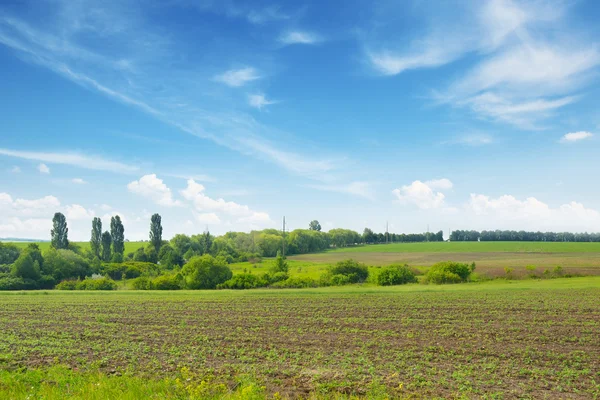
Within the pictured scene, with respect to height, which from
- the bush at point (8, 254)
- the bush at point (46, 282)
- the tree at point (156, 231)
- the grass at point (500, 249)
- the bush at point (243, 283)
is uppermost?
the tree at point (156, 231)

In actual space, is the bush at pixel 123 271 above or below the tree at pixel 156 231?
below

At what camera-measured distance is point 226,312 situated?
101 ft

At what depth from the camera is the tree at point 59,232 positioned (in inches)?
3979

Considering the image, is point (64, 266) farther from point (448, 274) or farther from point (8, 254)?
point (448, 274)

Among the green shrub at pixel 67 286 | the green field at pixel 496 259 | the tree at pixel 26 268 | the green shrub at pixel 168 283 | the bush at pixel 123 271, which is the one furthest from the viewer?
the bush at pixel 123 271

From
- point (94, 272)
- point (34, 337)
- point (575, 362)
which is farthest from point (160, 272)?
point (575, 362)

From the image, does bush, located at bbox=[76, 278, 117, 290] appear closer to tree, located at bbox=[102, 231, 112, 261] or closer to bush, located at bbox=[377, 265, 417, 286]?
bush, located at bbox=[377, 265, 417, 286]

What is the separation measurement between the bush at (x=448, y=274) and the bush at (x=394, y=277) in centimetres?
236

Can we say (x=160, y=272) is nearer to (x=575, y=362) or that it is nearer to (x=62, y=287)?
(x=62, y=287)

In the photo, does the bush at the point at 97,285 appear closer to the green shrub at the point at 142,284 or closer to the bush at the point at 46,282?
the green shrub at the point at 142,284

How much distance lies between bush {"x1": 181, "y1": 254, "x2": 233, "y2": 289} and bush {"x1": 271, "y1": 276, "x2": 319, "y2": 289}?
8138 millimetres

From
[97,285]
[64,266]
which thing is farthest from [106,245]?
[97,285]

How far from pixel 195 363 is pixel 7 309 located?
26.3m

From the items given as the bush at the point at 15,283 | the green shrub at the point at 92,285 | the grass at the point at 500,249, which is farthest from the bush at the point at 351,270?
the grass at the point at 500,249
